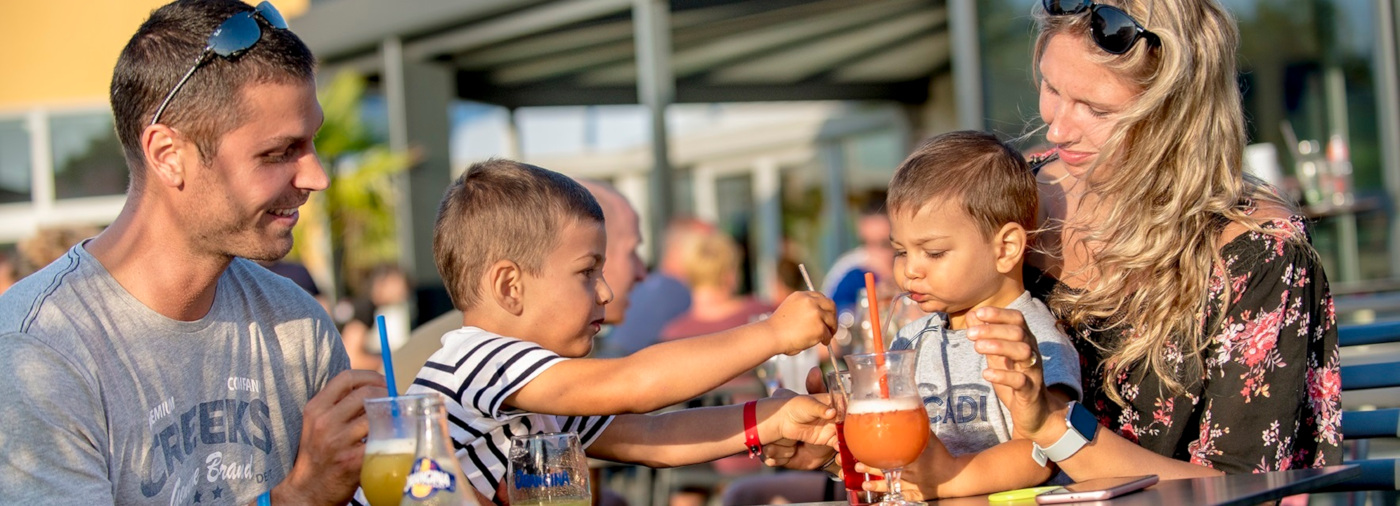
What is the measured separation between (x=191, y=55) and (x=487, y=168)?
56cm

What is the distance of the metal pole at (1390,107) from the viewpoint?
21.8 ft

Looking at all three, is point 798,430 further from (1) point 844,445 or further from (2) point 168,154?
(2) point 168,154

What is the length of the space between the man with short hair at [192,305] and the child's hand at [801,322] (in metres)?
0.64

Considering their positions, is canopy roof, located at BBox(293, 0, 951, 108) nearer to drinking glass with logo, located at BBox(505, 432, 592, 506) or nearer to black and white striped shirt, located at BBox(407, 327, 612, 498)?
black and white striped shirt, located at BBox(407, 327, 612, 498)

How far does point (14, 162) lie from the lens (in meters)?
16.0

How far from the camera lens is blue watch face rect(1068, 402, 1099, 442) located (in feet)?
6.65

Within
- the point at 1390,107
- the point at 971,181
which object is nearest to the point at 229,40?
the point at 971,181

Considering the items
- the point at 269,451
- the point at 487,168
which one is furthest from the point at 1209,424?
the point at 269,451

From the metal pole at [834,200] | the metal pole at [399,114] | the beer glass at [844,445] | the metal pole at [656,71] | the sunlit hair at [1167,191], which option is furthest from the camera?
the metal pole at [834,200]

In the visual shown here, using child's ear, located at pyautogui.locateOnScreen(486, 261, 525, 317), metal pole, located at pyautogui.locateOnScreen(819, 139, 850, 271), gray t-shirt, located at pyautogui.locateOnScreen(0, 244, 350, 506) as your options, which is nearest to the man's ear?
gray t-shirt, located at pyautogui.locateOnScreen(0, 244, 350, 506)

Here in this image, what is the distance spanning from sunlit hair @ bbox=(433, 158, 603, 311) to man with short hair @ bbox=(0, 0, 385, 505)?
262mm

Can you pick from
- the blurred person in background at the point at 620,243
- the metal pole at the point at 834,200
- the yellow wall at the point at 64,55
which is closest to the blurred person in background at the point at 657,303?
the blurred person in background at the point at 620,243

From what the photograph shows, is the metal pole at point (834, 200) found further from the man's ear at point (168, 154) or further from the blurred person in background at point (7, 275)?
the man's ear at point (168, 154)

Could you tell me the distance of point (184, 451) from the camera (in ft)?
7.02
